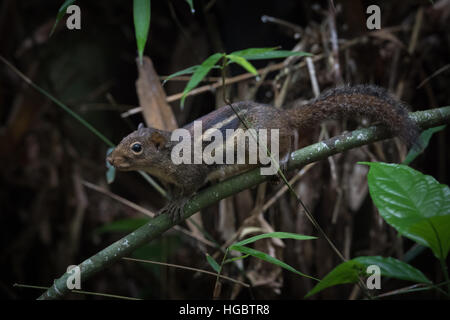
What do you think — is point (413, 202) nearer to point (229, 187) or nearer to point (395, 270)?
point (395, 270)

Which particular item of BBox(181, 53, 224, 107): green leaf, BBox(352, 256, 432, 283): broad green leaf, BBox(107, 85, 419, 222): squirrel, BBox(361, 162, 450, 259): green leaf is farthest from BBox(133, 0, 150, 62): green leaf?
BBox(352, 256, 432, 283): broad green leaf

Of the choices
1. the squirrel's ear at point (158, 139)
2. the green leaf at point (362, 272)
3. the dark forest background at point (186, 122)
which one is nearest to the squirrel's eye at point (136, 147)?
the squirrel's ear at point (158, 139)

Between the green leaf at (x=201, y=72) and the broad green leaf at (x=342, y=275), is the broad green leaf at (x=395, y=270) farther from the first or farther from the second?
the green leaf at (x=201, y=72)

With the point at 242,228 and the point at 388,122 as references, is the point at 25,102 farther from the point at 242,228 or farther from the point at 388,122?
the point at 388,122

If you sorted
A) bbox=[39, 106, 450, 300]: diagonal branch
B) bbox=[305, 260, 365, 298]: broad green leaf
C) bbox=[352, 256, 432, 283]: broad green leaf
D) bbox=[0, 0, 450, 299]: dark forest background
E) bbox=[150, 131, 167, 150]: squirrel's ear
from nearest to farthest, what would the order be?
1. bbox=[305, 260, 365, 298]: broad green leaf
2. bbox=[352, 256, 432, 283]: broad green leaf
3. bbox=[39, 106, 450, 300]: diagonal branch
4. bbox=[150, 131, 167, 150]: squirrel's ear
5. bbox=[0, 0, 450, 299]: dark forest background

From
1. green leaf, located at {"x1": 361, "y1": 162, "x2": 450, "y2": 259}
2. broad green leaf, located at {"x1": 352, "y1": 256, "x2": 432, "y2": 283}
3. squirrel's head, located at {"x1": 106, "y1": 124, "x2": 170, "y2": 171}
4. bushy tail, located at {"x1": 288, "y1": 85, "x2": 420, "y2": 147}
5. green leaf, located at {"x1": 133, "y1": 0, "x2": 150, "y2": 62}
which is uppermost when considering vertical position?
green leaf, located at {"x1": 133, "y1": 0, "x2": 150, "y2": 62}

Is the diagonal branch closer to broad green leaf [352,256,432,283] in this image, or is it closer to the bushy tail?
the bushy tail

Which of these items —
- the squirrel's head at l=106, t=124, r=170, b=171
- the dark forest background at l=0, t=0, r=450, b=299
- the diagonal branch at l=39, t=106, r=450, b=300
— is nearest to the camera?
the diagonal branch at l=39, t=106, r=450, b=300

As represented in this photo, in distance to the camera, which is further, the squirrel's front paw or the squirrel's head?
the squirrel's head

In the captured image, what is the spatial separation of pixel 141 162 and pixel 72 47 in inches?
100.0

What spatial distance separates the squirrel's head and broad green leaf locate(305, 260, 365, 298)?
43.1 inches

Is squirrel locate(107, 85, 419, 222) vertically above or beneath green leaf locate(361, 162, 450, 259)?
above

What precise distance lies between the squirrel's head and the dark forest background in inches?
21.4

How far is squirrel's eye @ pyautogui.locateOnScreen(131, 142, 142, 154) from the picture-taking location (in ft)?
6.37
